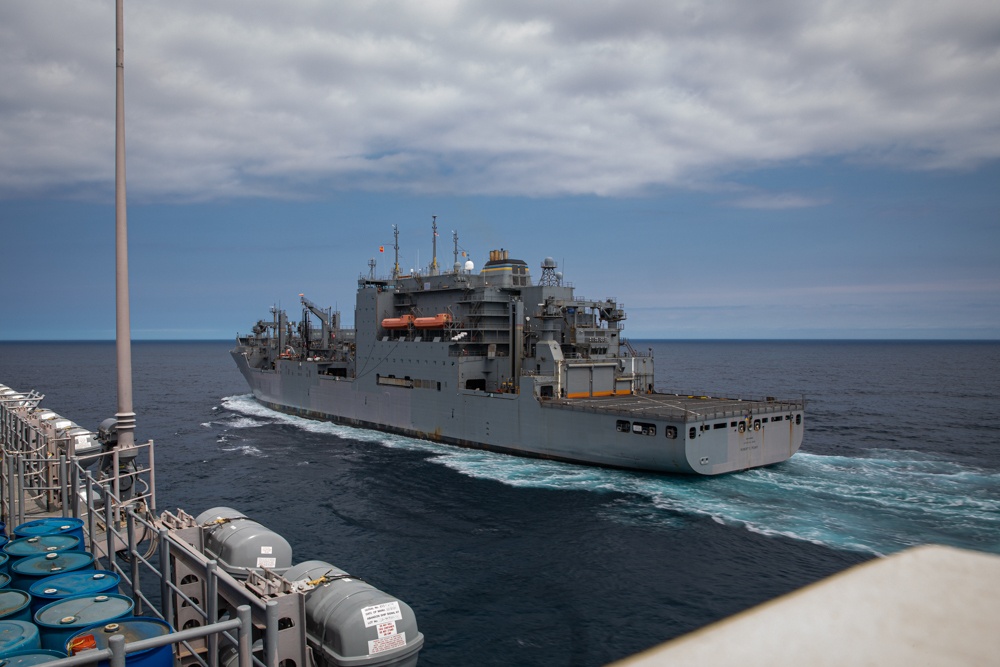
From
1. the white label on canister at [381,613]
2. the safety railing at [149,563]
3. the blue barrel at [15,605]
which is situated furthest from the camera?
the white label on canister at [381,613]

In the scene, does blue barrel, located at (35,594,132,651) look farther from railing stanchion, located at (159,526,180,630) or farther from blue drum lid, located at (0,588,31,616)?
railing stanchion, located at (159,526,180,630)

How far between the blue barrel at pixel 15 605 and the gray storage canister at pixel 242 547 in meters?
3.97

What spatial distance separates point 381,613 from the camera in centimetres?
1009

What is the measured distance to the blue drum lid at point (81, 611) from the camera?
24.0ft

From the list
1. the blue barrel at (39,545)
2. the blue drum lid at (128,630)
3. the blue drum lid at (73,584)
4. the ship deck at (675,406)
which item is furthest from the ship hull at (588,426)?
the blue drum lid at (128,630)

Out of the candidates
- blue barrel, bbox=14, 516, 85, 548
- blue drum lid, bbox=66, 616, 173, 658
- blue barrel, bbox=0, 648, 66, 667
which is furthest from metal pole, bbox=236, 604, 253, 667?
blue barrel, bbox=14, 516, 85, 548

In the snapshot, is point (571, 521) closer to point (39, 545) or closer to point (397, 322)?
point (39, 545)

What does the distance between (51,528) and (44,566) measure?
203 centimetres

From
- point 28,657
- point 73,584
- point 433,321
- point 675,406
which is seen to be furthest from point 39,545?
point 433,321

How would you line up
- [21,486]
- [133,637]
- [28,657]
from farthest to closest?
[21,486], [133,637], [28,657]

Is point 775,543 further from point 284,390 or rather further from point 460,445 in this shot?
point 284,390

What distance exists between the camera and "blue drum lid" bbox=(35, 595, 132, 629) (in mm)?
7305

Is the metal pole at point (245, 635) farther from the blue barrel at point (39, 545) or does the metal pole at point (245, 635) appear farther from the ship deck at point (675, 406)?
the ship deck at point (675, 406)

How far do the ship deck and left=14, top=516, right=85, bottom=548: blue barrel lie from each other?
23.0 metres
